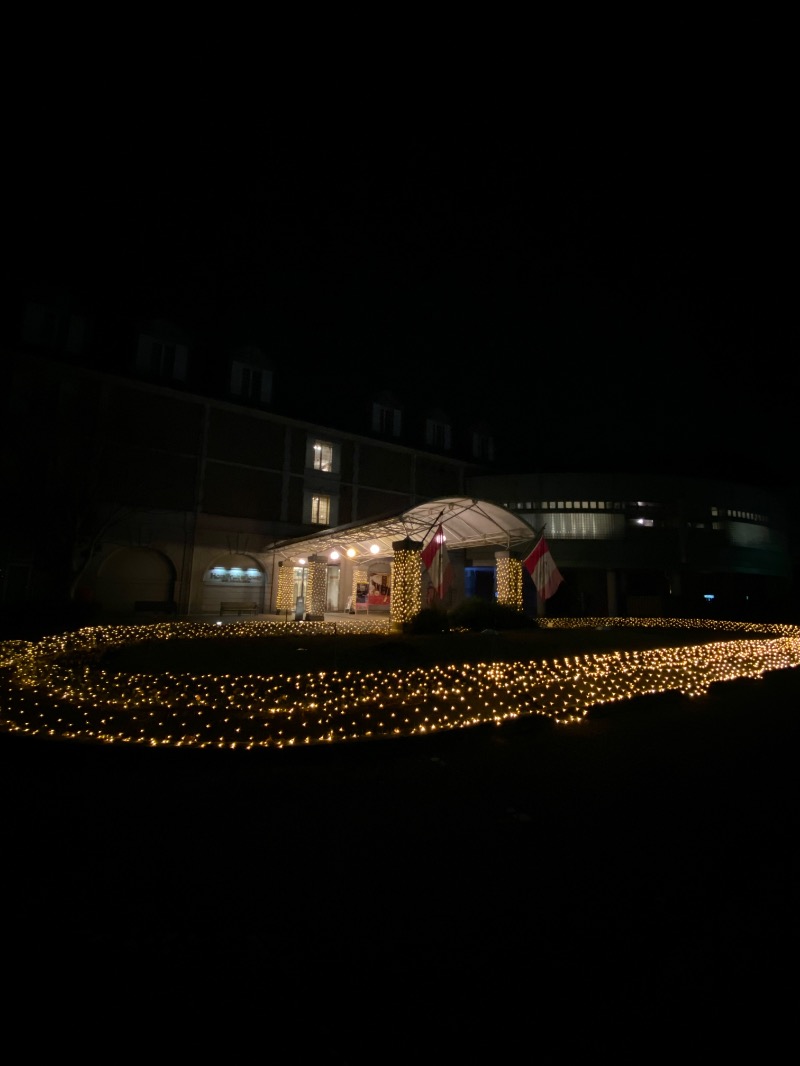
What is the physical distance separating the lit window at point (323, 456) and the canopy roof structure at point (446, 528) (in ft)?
18.3

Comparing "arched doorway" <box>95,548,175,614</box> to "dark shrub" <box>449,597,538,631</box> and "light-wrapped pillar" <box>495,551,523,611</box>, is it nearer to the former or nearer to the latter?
"dark shrub" <box>449,597,538,631</box>

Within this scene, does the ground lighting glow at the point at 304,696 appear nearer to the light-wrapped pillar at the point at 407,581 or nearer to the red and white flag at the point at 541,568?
the red and white flag at the point at 541,568

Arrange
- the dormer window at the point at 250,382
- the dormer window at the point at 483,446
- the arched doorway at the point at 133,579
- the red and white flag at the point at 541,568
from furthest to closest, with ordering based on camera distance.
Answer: the dormer window at the point at 483,446, the dormer window at the point at 250,382, the arched doorway at the point at 133,579, the red and white flag at the point at 541,568

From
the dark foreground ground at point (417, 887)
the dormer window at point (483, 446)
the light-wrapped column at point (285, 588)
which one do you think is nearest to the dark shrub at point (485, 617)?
the dark foreground ground at point (417, 887)

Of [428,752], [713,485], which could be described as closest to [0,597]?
[428,752]

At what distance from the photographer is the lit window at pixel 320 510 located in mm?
25859

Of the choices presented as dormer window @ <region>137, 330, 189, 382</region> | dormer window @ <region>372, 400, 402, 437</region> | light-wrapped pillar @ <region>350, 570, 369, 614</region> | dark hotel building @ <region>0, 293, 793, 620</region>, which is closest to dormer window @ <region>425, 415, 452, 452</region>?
dark hotel building @ <region>0, 293, 793, 620</region>

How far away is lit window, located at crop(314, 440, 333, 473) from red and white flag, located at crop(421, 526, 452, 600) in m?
12.5

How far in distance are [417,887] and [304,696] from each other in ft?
13.6

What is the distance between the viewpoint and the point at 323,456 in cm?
2648

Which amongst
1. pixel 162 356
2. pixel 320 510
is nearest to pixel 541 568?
pixel 320 510

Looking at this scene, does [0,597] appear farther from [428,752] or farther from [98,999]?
[98,999]

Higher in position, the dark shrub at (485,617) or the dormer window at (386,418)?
the dormer window at (386,418)

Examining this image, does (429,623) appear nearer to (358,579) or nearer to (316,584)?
(316,584)
